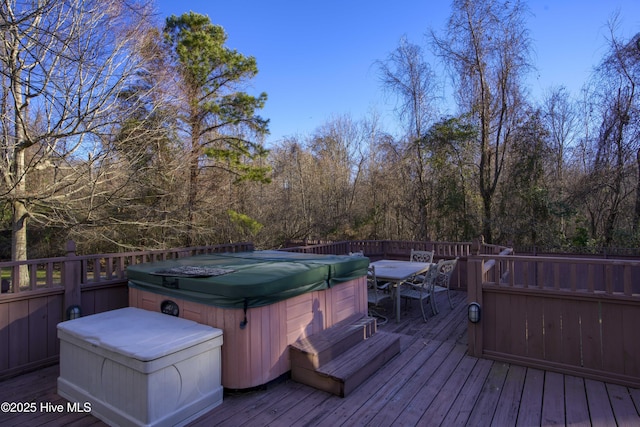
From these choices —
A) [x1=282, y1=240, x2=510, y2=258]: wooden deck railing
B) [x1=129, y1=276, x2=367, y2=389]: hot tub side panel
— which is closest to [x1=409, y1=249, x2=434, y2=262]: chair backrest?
[x1=282, y1=240, x2=510, y2=258]: wooden deck railing

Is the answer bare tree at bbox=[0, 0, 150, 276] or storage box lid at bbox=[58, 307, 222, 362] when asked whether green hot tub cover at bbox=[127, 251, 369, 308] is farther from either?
bare tree at bbox=[0, 0, 150, 276]

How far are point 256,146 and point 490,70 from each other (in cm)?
624

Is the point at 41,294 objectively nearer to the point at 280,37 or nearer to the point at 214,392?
the point at 214,392

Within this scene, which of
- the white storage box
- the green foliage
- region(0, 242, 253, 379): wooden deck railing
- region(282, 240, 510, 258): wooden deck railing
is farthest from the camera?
the green foliage

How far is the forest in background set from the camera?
575 cm

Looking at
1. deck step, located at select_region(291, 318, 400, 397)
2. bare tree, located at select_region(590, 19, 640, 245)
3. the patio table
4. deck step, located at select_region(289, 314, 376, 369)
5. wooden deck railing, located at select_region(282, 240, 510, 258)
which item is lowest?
deck step, located at select_region(291, 318, 400, 397)

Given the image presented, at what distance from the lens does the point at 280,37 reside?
8.95 metres

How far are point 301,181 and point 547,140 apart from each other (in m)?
7.27

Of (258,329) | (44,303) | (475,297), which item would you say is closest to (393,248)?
(475,297)

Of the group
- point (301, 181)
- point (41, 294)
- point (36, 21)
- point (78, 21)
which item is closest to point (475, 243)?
point (41, 294)

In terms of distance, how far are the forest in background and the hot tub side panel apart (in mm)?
4299

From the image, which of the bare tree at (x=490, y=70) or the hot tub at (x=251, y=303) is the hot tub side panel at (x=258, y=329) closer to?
the hot tub at (x=251, y=303)

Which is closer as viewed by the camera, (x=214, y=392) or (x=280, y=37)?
(x=214, y=392)

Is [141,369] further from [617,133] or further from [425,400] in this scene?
[617,133]
